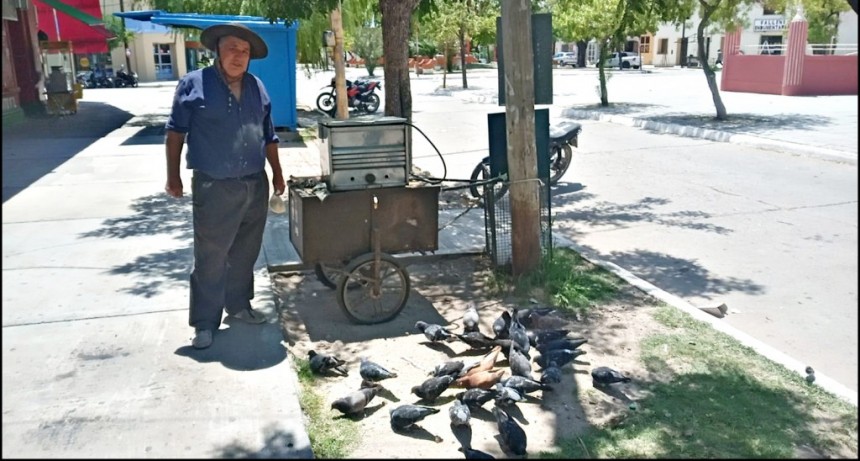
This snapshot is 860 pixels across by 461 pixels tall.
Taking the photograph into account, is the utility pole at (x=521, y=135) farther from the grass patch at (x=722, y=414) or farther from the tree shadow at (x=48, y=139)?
the tree shadow at (x=48, y=139)

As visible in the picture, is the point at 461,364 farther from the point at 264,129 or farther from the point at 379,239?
the point at 264,129

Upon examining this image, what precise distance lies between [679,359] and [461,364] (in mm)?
1380

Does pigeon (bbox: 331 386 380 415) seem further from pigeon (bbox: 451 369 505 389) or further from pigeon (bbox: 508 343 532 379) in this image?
pigeon (bbox: 508 343 532 379)

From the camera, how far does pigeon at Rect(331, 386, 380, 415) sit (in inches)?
150

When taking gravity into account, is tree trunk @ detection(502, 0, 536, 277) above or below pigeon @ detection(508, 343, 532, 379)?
above

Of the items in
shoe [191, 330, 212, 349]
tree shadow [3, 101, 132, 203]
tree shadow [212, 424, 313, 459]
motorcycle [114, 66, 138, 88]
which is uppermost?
motorcycle [114, 66, 138, 88]

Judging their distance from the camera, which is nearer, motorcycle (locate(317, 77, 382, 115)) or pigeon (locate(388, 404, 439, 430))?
pigeon (locate(388, 404, 439, 430))

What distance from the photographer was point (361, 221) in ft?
16.4

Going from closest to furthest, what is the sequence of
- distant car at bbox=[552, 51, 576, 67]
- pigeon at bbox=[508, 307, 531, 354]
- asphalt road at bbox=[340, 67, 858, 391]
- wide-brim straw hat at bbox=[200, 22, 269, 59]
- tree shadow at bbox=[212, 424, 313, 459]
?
tree shadow at bbox=[212, 424, 313, 459] < wide-brim straw hat at bbox=[200, 22, 269, 59] < pigeon at bbox=[508, 307, 531, 354] < asphalt road at bbox=[340, 67, 858, 391] < distant car at bbox=[552, 51, 576, 67]

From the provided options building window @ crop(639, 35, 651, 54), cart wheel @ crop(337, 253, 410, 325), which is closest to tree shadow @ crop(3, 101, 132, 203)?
cart wheel @ crop(337, 253, 410, 325)

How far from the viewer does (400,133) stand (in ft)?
16.4

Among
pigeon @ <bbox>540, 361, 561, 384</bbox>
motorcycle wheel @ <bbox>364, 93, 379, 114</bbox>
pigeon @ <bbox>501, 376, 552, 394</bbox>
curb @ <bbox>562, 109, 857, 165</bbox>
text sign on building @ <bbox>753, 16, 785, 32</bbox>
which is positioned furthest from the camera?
text sign on building @ <bbox>753, 16, 785, 32</bbox>

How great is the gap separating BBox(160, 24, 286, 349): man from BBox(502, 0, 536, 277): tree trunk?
1.92 metres

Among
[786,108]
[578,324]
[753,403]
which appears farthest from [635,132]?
[753,403]
